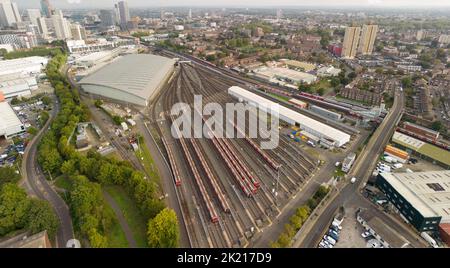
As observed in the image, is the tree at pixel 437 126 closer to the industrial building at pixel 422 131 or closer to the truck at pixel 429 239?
the industrial building at pixel 422 131

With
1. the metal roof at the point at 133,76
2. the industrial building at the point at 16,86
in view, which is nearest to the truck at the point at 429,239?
the metal roof at the point at 133,76

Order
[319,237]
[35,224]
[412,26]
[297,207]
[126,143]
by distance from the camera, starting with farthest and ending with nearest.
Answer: [412,26], [126,143], [297,207], [319,237], [35,224]

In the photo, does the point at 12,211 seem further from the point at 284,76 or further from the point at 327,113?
the point at 284,76

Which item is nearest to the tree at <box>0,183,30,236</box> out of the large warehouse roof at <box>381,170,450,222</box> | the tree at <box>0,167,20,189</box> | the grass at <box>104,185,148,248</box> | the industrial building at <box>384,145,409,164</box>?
the tree at <box>0,167,20,189</box>

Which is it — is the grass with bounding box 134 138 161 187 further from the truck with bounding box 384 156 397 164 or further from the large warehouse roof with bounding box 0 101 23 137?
the truck with bounding box 384 156 397 164

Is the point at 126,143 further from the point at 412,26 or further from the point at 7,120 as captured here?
the point at 412,26

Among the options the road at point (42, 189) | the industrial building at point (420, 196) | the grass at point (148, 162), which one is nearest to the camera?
the road at point (42, 189)
